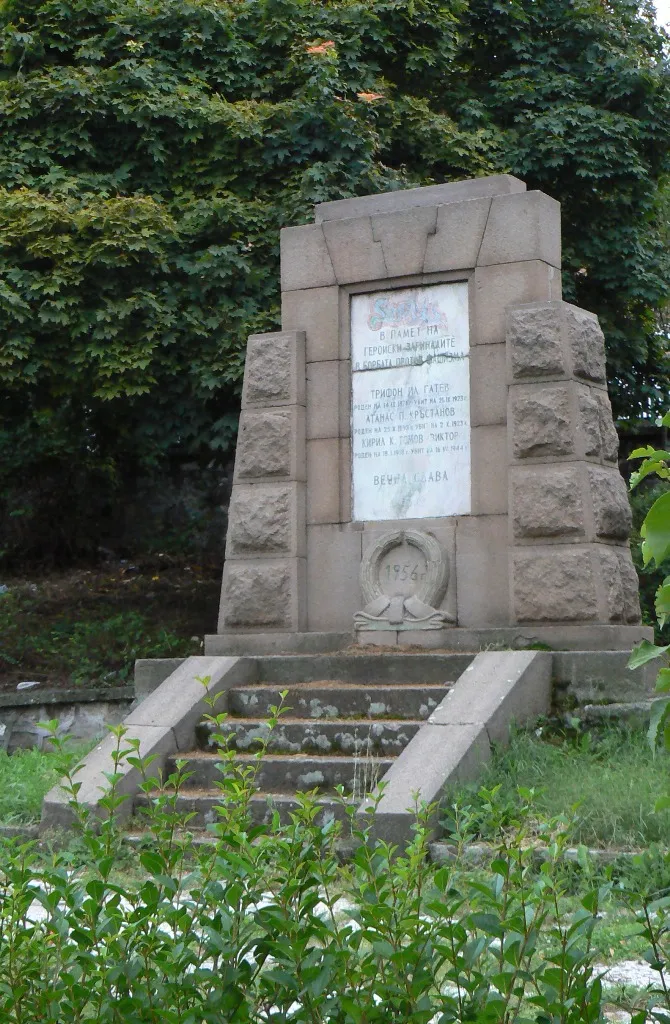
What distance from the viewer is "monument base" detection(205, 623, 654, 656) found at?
308 inches

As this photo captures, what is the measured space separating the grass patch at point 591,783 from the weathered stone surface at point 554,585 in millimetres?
933

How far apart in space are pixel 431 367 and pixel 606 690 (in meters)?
2.48

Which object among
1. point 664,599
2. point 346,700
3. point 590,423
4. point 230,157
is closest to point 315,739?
point 346,700

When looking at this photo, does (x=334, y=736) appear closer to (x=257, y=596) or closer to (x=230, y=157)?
(x=257, y=596)

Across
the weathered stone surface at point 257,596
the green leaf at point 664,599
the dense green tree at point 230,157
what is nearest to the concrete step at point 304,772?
the weathered stone surface at point 257,596

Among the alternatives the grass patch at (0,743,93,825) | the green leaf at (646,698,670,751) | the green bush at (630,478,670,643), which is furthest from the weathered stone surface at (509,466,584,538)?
the green leaf at (646,698,670,751)

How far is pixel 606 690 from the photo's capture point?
729 cm

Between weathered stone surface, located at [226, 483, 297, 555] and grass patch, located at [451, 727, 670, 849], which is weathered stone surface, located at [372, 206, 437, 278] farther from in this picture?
grass patch, located at [451, 727, 670, 849]

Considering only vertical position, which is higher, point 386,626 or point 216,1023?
point 386,626

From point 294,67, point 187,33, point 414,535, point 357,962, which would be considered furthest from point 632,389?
point 357,962

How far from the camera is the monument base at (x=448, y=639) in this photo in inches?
308

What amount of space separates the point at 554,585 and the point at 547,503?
0.48 m

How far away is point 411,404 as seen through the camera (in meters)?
8.75

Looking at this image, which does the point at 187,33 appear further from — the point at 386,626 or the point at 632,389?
the point at 386,626
